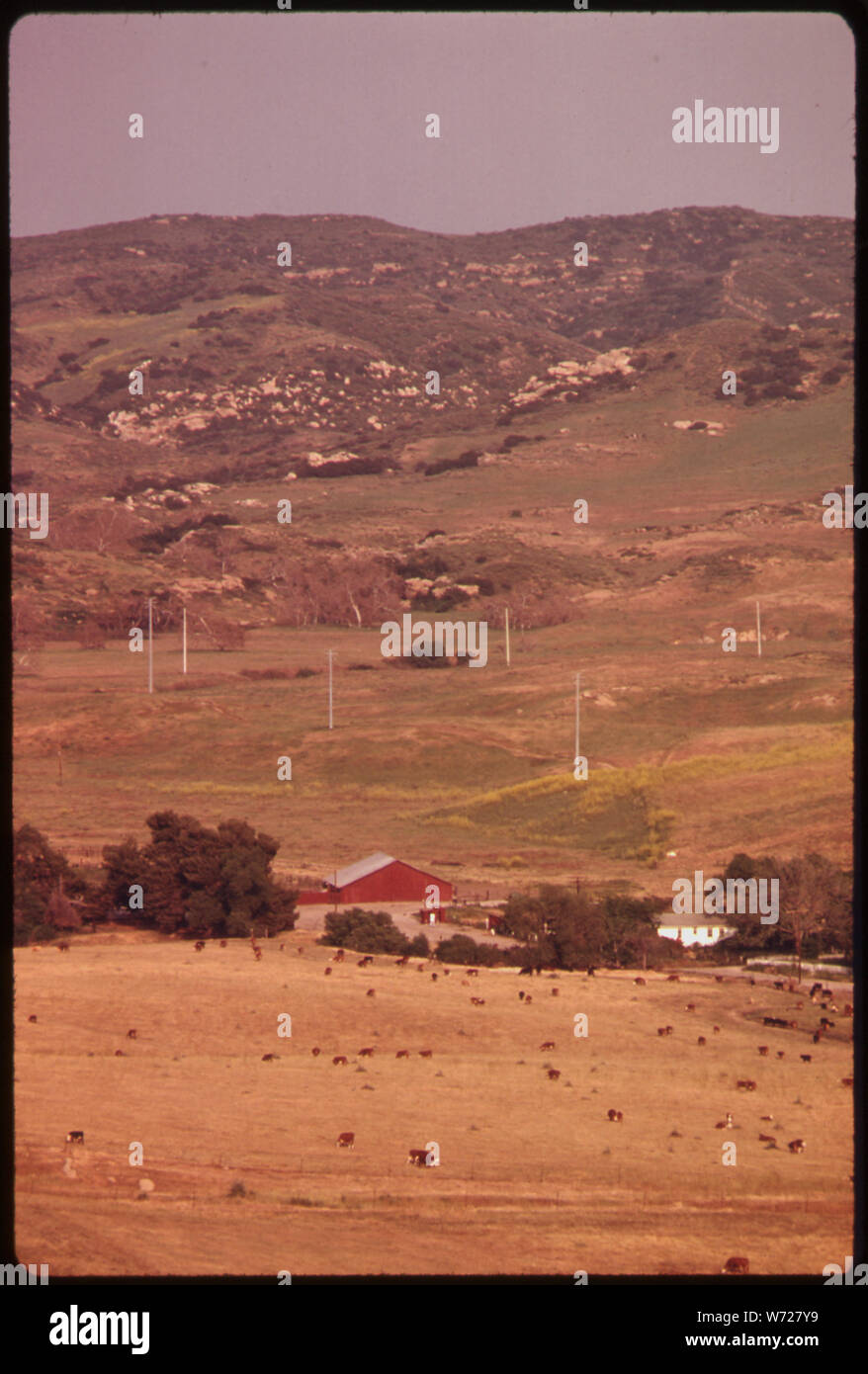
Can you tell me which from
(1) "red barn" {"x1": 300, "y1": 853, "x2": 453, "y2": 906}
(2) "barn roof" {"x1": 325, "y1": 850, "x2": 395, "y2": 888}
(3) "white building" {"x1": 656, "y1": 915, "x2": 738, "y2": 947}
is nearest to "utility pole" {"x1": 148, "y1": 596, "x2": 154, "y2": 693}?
(2) "barn roof" {"x1": 325, "y1": 850, "x2": 395, "y2": 888}

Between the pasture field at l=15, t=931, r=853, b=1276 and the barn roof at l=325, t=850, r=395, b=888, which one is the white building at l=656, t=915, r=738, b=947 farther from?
the barn roof at l=325, t=850, r=395, b=888

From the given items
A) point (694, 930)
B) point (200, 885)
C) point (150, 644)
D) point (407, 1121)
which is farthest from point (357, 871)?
point (150, 644)

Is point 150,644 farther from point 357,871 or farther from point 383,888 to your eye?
point 383,888

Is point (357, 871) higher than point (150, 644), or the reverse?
point (150, 644)

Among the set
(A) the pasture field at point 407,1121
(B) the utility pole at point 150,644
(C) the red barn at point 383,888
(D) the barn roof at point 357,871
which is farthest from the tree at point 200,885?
(B) the utility pole at point 150,644

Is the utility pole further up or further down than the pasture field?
further up
